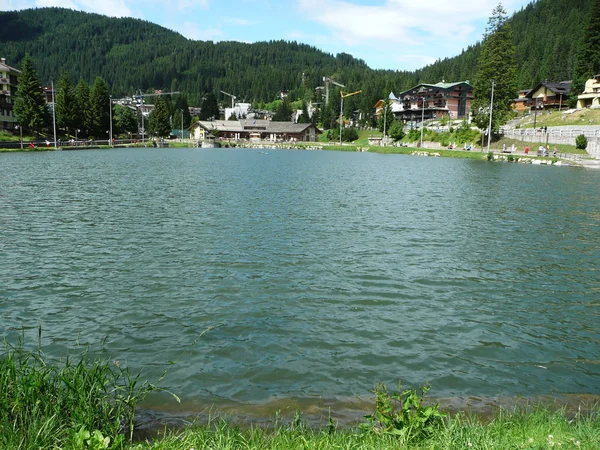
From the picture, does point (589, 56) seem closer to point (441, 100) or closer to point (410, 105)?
point (441, 100)

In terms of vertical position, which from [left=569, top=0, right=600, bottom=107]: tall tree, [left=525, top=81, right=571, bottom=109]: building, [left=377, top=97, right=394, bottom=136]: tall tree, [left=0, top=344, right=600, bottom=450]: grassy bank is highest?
[left=569, top=0, right=600, bottom=107]: tall tree

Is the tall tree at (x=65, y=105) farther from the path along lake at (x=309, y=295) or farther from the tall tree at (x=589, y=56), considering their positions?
the tall tree at (x=589, y=56)

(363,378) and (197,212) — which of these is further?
(197,212)

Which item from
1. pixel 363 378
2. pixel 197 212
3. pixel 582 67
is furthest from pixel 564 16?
pixel 363 378

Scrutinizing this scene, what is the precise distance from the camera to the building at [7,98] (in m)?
81.3

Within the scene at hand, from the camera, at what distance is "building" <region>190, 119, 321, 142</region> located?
158 metres

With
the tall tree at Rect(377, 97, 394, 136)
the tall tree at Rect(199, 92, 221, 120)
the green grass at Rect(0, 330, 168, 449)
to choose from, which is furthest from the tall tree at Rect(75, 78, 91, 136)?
the green grass at Rect(0, 330, 168, 449)

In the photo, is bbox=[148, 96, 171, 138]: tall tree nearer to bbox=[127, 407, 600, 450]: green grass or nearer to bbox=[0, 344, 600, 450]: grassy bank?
bbox=[0, 344, 600, 450]: grassy bank

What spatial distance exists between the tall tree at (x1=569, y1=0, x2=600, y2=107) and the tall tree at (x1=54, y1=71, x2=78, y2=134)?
8722 centimetres

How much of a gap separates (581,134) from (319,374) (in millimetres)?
66909

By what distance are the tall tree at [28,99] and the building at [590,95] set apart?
8666cm

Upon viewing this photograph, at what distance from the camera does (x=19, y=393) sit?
5.60m

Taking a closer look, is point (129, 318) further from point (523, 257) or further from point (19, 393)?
point (523, 257)

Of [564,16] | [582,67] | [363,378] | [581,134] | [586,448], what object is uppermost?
[564,16]
